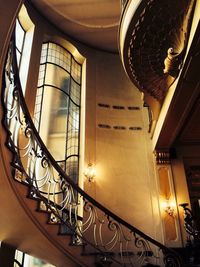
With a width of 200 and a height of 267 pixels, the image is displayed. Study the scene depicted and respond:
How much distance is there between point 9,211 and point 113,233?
3084 millimetres

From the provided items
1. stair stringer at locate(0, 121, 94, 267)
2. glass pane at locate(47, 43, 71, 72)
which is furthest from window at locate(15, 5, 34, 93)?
stair stringer at locate(0, 121, 94, 267)

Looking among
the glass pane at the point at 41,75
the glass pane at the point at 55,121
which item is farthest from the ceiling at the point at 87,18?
the glass pane at the point at 55,121

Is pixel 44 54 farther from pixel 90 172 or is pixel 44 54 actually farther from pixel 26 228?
pixel 26 228

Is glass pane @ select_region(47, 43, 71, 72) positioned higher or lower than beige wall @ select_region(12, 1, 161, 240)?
higher

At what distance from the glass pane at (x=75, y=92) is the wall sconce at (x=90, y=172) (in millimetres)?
2209

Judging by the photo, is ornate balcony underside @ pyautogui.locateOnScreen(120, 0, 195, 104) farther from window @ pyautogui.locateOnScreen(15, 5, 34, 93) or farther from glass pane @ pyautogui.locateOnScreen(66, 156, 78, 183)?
window @ pyautogui.locateOnScreen(15, 5, 34, 93)

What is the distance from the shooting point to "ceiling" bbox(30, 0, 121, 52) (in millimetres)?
7383

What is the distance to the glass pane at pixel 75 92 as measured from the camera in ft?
24.9

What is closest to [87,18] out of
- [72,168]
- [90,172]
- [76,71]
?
[76,71]

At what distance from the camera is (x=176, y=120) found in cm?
516

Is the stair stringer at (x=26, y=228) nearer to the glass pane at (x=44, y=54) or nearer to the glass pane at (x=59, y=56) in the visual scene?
the glass pane at (x=44, y=54)

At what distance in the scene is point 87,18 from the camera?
7793 mm

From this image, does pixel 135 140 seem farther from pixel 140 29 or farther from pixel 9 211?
pixel 9 211

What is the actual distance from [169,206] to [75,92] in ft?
13.4
